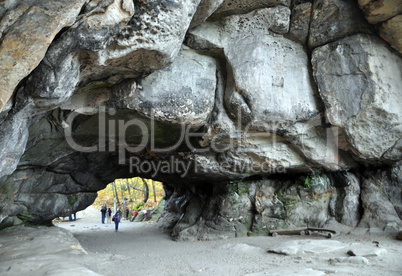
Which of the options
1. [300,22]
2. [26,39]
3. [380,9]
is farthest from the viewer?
[300,22]

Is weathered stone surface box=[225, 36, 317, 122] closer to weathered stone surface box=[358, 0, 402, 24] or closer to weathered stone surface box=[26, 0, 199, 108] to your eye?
weathered stone surface box=[358, 0, 402, 24]

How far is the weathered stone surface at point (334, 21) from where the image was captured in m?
7.86

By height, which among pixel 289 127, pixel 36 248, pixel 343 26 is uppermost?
pixel 343 26

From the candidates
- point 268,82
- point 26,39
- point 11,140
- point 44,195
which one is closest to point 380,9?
point 268,82

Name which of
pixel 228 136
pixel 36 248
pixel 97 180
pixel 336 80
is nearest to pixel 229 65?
pixel 228 136

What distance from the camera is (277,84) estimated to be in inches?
328

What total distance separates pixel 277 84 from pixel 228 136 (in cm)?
198

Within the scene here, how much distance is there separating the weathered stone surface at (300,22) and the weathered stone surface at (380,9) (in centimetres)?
127

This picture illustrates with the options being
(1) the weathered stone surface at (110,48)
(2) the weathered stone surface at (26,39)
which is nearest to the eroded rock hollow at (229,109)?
(1) the weathered stone surface at (110,48)

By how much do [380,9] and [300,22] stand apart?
6.22 feet

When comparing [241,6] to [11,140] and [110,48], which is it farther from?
[11,140]

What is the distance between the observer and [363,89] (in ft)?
26.7

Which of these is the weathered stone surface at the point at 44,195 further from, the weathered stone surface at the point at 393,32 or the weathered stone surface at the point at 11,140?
the weathered stone surface at the point at 393,32

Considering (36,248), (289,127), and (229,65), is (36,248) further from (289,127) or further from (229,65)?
(289,127)
